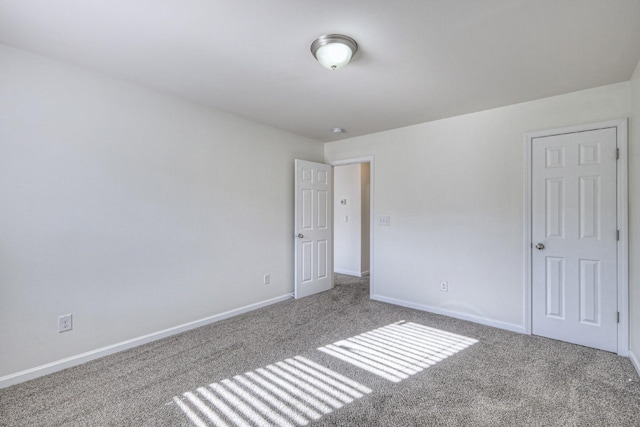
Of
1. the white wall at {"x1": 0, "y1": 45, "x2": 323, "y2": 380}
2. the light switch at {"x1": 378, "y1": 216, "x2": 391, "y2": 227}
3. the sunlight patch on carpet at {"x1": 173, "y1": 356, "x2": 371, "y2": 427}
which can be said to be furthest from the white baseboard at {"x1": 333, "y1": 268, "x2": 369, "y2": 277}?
the sunlight patch on carpet at {"x1": 173, "y1": 356, "x2": 371, "y2": 427}

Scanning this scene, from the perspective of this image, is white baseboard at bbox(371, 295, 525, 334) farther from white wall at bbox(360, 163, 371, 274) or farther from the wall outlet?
the wall outlet

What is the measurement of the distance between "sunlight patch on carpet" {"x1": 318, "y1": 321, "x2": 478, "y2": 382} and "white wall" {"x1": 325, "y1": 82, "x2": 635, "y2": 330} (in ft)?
2.27

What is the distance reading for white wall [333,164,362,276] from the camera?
5801 millimetres

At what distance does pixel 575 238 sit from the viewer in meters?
2.82

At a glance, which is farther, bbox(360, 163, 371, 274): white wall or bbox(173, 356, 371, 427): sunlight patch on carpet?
bbox(360, 163, 371, 274): white wall

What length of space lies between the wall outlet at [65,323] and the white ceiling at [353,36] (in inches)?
79.9

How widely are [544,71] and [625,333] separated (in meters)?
2.34

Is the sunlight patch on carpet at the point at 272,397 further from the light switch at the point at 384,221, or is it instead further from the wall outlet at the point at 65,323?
the light switch at the point at 384,221

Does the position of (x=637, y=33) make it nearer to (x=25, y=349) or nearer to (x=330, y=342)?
(x=330, y=342)

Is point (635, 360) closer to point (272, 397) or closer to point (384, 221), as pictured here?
point (384, 221)

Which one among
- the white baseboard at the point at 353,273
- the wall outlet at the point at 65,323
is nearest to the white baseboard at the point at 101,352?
the wall outlet at the point at 65,323

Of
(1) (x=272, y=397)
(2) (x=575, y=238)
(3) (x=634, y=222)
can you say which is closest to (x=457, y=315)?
(2) (x=575, y=238)

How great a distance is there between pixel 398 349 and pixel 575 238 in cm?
198

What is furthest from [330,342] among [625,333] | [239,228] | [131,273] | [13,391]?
[625,333]
